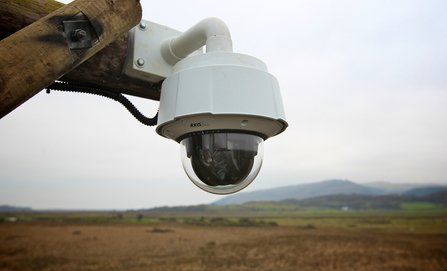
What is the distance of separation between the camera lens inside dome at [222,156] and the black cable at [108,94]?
252 mm

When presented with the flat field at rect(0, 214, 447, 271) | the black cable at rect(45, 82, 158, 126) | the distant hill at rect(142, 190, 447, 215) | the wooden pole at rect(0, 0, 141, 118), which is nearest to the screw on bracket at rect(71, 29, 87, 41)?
the wooden pole at rect(0, 0, 141, 118)

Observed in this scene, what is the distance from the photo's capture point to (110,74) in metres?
0.78

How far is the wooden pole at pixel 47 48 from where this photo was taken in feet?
1.24

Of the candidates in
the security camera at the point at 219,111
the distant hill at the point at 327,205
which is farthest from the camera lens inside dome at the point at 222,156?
the distant hill at the point at 327,205

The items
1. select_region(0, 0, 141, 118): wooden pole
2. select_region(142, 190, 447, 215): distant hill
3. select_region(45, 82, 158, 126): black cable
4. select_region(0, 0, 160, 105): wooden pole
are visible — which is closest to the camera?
select_region(0, 0, 141, 118): wooden pole

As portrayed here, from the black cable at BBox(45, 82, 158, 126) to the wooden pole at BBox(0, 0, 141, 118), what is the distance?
0.28 meters

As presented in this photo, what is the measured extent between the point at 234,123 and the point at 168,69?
0.37 metres

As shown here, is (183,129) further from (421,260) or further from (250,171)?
(421,260)

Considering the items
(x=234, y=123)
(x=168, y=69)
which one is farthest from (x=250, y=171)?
(x=168, y=69)

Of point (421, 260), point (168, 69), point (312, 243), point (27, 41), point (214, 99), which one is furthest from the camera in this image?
point (312, 243)

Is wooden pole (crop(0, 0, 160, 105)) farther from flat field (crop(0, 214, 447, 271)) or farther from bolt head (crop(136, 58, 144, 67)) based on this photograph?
flat field (crop(0, 214, 447, 271))

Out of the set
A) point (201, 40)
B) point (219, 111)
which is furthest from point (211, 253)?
point (219, 111)

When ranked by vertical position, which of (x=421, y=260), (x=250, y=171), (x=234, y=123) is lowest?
(x=421, y=260)

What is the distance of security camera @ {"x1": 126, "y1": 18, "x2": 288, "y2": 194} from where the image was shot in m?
0.58
